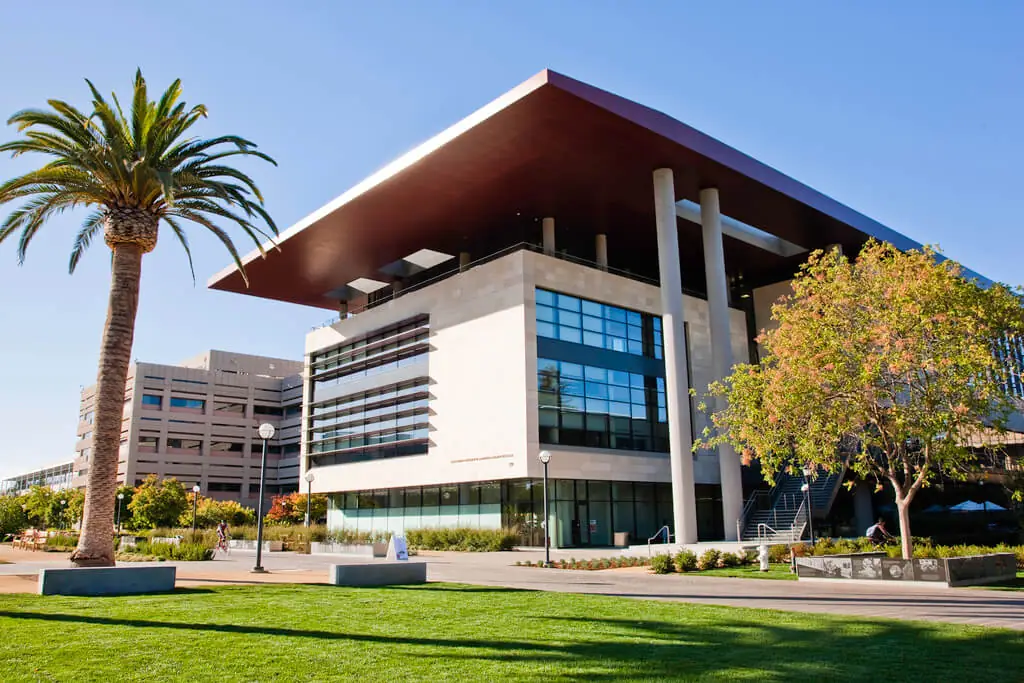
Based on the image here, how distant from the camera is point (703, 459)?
44000mm

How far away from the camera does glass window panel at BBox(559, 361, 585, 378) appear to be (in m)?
40.9

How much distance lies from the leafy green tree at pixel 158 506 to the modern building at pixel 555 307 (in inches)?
970

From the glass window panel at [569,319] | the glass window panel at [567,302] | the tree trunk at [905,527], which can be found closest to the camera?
the tree trunk at [905,527]

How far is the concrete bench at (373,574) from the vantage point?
18.9 meters

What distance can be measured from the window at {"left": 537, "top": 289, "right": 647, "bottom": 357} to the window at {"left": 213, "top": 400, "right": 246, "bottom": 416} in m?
77.6

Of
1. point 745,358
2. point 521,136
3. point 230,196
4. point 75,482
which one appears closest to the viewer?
point 230,196

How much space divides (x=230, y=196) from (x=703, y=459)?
100 feet

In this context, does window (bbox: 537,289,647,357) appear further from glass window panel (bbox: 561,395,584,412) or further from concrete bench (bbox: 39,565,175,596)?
concrete bench (bbox: 39,565,175,596)

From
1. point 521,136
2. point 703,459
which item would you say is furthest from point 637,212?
point 703,459

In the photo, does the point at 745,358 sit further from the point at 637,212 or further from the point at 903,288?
the point at 903,288

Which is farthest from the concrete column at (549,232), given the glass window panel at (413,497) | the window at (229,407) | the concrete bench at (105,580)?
the window at (229,407)

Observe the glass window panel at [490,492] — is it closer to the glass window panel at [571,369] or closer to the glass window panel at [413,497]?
the glass window panel at [413,497]

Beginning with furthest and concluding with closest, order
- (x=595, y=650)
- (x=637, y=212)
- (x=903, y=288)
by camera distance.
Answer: (x=637, y=212) → (x=903, y=288) → (x=595, y=650)

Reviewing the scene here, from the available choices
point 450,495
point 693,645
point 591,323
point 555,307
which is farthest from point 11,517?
point 693,645
